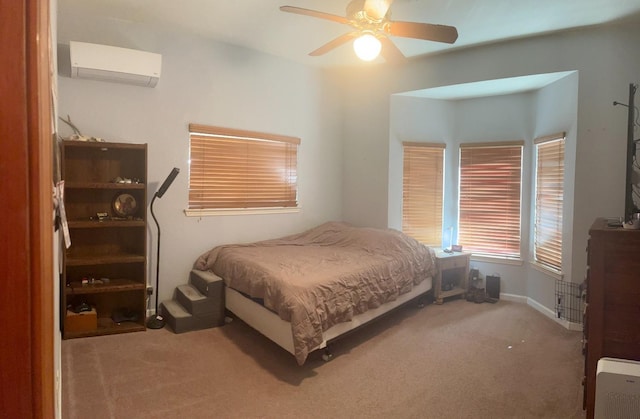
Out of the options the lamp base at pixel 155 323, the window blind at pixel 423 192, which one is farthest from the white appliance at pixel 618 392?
the lamp base at pixel 155 323

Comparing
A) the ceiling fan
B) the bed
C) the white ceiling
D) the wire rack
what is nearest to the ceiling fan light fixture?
the ceiling fan

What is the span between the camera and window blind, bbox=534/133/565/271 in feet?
12.8

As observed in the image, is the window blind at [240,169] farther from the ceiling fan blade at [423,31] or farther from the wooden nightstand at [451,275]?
Result: the ceiling fan blade at [423,31]

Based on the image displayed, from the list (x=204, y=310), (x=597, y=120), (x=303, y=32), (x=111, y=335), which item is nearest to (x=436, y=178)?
(x=597, y=120)

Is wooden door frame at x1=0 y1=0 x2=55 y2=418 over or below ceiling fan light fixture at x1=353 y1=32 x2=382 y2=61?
below

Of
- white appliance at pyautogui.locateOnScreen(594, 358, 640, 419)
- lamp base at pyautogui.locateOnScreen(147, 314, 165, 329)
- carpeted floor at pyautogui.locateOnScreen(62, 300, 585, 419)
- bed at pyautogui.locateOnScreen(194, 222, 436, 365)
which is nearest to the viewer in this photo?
white appliance at pyautogui.locateOnScreen(594, 358, 640, 419)

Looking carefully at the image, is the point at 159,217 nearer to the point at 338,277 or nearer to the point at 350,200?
the point at 338,277

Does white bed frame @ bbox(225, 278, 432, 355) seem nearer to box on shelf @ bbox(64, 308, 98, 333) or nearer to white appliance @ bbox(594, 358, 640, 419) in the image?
box on shelf @ bbox(64, 308, 98, 333)

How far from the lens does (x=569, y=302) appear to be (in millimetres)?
3654

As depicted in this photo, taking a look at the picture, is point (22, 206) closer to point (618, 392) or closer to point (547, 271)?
point (618, 392)

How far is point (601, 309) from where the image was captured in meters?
2.03

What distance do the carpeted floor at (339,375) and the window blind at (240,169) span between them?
1.39 metres

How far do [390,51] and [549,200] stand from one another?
250 centimetres

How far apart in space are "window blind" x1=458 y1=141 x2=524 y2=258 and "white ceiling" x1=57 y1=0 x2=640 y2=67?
1.39 metres
